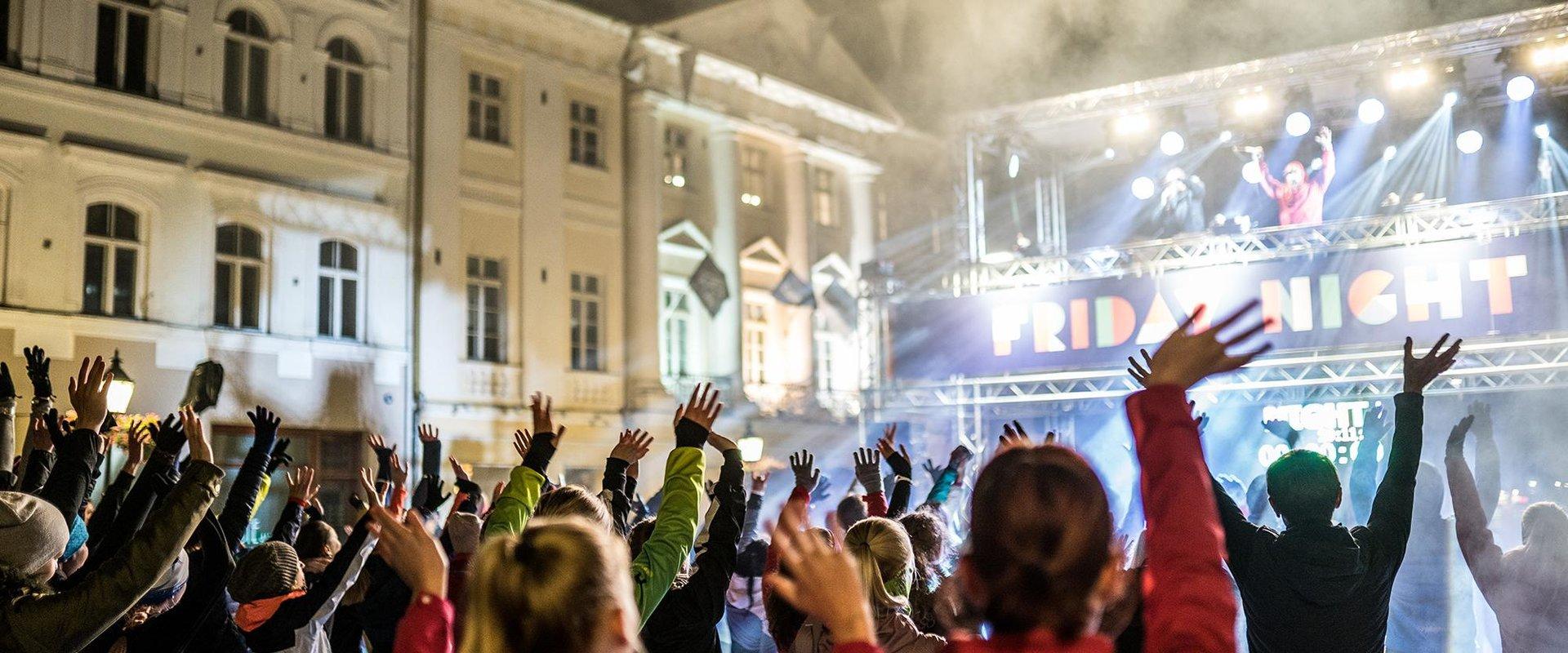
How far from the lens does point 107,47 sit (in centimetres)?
1544

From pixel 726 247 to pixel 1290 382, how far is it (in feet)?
36.8

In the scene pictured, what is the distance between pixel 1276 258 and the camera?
14789 mm

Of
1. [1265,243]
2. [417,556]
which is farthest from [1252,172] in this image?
[417,556]

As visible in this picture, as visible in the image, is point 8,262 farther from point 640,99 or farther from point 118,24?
point 640,99

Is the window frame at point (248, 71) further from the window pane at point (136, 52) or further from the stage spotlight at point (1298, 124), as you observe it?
the stage spotlight at point (1298, 124)

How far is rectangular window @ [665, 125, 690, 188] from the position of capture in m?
22.5

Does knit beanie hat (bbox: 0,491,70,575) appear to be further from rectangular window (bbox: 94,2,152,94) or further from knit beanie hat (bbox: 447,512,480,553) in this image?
rectangular window (bbox: 94,2,152,94)

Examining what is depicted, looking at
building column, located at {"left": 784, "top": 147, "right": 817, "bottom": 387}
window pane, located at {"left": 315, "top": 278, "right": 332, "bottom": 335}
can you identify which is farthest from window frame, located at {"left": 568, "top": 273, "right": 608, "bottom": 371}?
Result: building column, located at {"left": 784, "top": 147, "right": 817, "bottom": 387}

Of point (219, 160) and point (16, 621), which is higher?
point (219, 160)

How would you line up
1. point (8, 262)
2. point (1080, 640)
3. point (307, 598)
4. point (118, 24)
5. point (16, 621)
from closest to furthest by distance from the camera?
point (1080, 640) → point (16, 621) → point (307, 598) → point (8, 262) → point (118, 24)

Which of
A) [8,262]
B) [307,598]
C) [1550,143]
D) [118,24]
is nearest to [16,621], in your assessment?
[307,598]

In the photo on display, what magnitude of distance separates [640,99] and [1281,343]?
1132cm

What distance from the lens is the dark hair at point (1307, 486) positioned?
372 cm

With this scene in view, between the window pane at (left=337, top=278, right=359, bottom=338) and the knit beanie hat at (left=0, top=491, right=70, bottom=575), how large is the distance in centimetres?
1508
